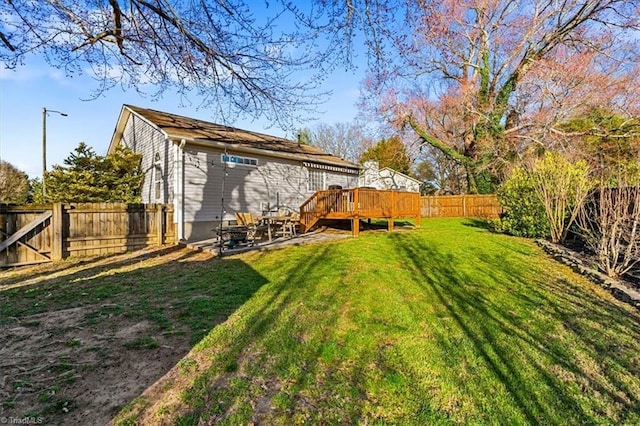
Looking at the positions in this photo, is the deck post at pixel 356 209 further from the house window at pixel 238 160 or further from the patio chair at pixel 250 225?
the house window at pixel 238 160

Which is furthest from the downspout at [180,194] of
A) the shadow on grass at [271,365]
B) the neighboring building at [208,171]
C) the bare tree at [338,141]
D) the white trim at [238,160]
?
the bare tree at [338,141]

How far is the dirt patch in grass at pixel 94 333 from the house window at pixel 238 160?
5.83 meters

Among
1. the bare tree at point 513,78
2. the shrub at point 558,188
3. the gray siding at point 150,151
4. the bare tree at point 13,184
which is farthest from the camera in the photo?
the bare tree at point 13,184

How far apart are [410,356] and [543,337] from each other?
5.72ft

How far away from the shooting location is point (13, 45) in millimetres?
4312

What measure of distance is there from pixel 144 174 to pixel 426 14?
496 inches

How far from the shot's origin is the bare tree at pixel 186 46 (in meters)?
4.26

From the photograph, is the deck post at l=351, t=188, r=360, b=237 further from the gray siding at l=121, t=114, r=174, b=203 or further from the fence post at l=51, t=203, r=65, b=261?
the fence post at l=51, t=203, r=65, b=261

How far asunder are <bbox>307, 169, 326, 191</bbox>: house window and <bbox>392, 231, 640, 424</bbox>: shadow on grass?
956 centimetres

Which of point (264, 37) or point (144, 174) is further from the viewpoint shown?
point (144, 174)

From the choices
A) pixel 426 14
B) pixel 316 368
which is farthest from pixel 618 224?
pixel 316 368

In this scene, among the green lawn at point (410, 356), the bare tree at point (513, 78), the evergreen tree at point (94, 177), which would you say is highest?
the bare tree at point (513, 78)

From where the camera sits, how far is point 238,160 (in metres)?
12.4

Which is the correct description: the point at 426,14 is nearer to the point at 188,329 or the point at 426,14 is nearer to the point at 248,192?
the point at 188,329
